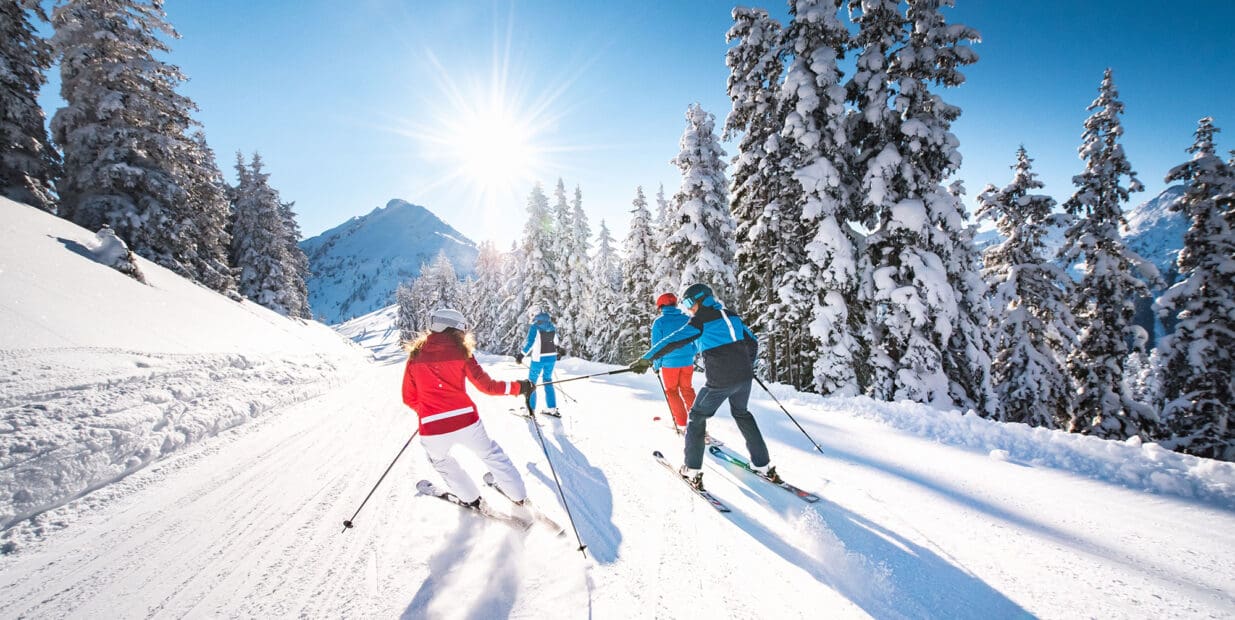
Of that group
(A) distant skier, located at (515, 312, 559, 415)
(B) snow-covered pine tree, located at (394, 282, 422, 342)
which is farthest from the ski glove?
(B) snow-covered pine tree, located at (394, 282, 422, 342)

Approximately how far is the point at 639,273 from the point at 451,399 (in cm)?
2115

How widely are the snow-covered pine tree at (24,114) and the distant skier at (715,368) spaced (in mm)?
21497

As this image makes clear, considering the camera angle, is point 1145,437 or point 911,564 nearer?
point 911,564

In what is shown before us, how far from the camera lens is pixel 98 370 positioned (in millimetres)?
6738

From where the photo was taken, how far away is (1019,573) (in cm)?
321

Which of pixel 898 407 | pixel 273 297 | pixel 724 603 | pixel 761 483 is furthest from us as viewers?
pixel 273 297

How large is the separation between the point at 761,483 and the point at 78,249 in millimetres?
16946

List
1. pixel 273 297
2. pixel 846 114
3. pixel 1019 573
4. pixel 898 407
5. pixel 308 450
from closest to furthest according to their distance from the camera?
pixel 1019 573 → pixel 308 450 → pixel 898 407 → pixel 846 114 → pixel 273 297

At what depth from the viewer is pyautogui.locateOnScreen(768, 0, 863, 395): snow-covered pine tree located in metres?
11.8

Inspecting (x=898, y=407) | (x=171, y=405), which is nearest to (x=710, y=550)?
(x=898, y=407)

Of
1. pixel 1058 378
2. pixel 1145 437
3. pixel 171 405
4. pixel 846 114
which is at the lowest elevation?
pixel 1145 437

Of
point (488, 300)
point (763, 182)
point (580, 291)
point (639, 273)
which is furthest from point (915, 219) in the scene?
point (488, 300)

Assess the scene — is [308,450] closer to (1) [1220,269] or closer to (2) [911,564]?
(2) [911,564]

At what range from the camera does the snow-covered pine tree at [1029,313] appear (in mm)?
14047
